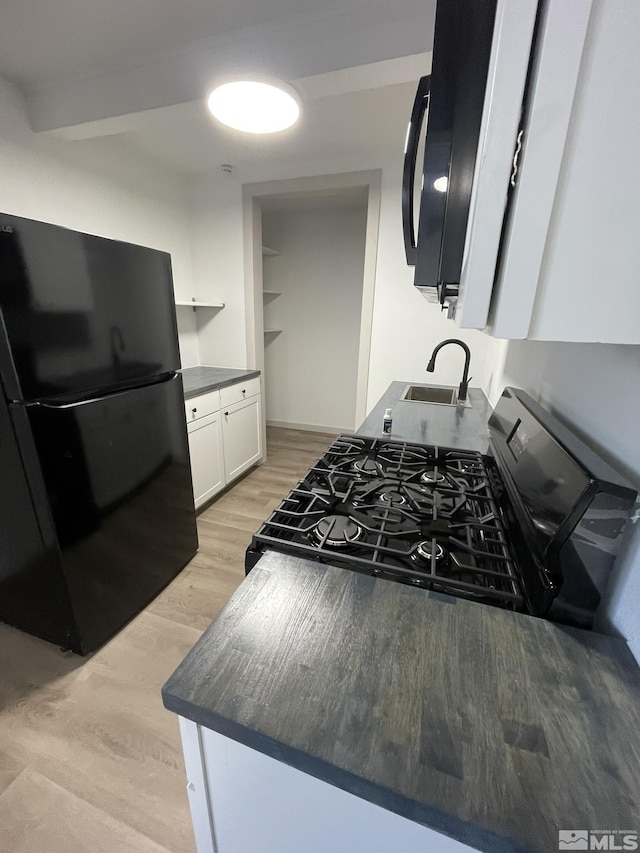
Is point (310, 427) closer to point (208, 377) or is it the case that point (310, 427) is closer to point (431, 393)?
point (208, 377)

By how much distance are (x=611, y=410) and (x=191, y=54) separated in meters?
2.10

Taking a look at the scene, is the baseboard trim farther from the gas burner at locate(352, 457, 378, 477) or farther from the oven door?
the oven door

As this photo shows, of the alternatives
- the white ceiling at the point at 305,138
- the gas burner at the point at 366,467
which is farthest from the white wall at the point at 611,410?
the white ceiling at the point at 305,138

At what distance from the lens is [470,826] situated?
0.31 m

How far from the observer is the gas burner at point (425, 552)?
665 mm

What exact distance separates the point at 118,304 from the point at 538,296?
4.73ft

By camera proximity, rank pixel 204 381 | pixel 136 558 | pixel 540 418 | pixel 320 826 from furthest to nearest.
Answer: pixel 204 381 < pixel 136 558 < pixel 540 418 < pixel 320 826

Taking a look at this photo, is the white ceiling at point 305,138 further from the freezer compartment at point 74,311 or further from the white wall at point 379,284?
the freezer compartment at point 74,311

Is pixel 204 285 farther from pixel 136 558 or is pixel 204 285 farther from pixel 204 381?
pixel 136 558

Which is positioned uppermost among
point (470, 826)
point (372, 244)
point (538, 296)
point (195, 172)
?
point (195, 172)

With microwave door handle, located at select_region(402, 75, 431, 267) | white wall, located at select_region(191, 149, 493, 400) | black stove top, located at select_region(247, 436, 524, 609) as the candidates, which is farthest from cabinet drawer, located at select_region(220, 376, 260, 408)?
microwave door handle, located at select_region(402, 75, 431, 267)

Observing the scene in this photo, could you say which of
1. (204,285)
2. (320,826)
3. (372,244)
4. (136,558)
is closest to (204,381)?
(204,285)

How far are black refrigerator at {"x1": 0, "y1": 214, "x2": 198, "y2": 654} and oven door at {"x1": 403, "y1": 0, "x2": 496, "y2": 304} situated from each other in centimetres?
117

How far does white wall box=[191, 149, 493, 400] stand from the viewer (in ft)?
7.97
